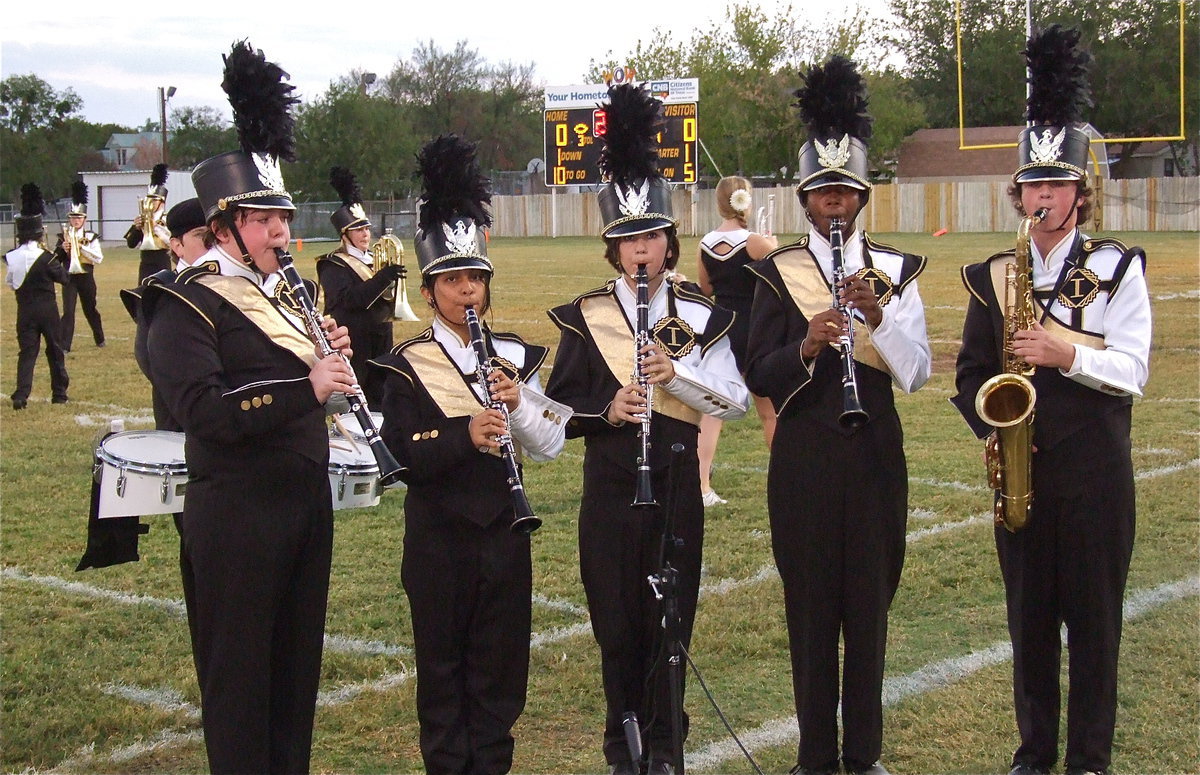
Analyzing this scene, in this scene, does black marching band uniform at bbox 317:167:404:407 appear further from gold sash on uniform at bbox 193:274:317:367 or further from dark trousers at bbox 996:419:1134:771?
dark trousers at bbox 996:419:1134:771

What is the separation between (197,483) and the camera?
12.7ft

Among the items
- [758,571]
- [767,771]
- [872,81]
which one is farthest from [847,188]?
[872,81]

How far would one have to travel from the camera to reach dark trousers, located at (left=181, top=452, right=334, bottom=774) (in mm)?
3799

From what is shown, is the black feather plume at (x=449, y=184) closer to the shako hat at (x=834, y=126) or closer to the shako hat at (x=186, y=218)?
the shako hat at (x=834, y=126)

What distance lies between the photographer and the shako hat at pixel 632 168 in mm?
4547

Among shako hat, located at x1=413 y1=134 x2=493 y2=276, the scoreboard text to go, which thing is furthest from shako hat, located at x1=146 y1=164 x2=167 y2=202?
the scoreboard text to go

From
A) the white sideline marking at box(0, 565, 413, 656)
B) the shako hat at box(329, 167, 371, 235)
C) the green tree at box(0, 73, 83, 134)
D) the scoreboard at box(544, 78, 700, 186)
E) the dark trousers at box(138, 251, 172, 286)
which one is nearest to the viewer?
the white sideline marking at box(0, 565, 413, 656)

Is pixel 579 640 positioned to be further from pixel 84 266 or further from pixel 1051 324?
pixel 84 266

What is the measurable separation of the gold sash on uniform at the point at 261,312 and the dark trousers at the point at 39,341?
34.2 ft

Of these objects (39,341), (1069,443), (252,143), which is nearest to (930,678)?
(1069,443)

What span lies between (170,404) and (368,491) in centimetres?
155

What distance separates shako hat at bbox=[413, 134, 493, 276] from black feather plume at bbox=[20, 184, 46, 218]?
12.3m

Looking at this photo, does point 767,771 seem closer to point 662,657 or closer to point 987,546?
point 662,657

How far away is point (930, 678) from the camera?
5402 millimetres
